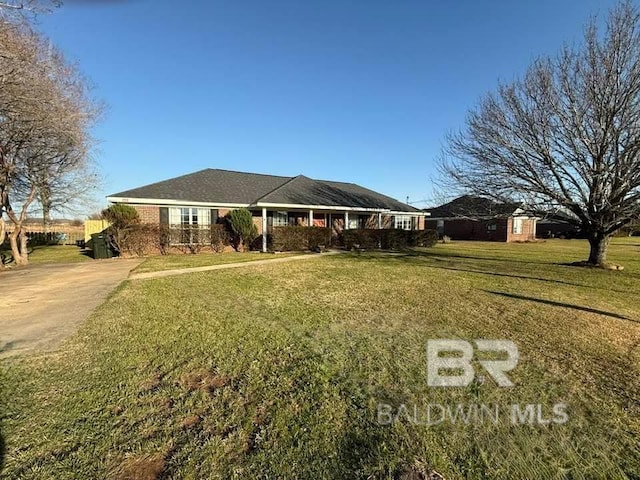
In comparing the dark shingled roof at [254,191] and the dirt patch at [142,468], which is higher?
the dark shingled roof at [254,191]

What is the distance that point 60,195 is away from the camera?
19.3 metres

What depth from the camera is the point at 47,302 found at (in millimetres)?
7262

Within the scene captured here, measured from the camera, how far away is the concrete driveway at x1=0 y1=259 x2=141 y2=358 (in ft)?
16.3

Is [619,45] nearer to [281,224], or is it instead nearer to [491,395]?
[491,395]

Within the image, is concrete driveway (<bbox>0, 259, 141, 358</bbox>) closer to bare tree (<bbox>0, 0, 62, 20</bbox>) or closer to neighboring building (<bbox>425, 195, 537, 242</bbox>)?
bare tree (<bbox>0, 0, 62, 20</bbox>)

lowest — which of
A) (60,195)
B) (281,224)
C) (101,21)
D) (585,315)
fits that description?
(585,315)

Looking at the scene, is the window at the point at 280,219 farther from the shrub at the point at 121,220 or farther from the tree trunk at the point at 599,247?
the tree trunk at the point at 599,247

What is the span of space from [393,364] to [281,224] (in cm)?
1708

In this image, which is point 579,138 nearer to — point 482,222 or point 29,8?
point 29,8

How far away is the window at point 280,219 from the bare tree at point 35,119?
10186 mm

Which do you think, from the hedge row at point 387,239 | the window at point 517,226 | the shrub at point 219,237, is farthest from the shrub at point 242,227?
the window at point 517,226

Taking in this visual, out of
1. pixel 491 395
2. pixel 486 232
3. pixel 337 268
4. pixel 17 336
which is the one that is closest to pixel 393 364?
pixel 491 395

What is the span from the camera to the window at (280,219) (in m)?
20.4

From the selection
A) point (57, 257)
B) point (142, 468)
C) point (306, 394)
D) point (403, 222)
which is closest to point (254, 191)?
point (57, 257)
